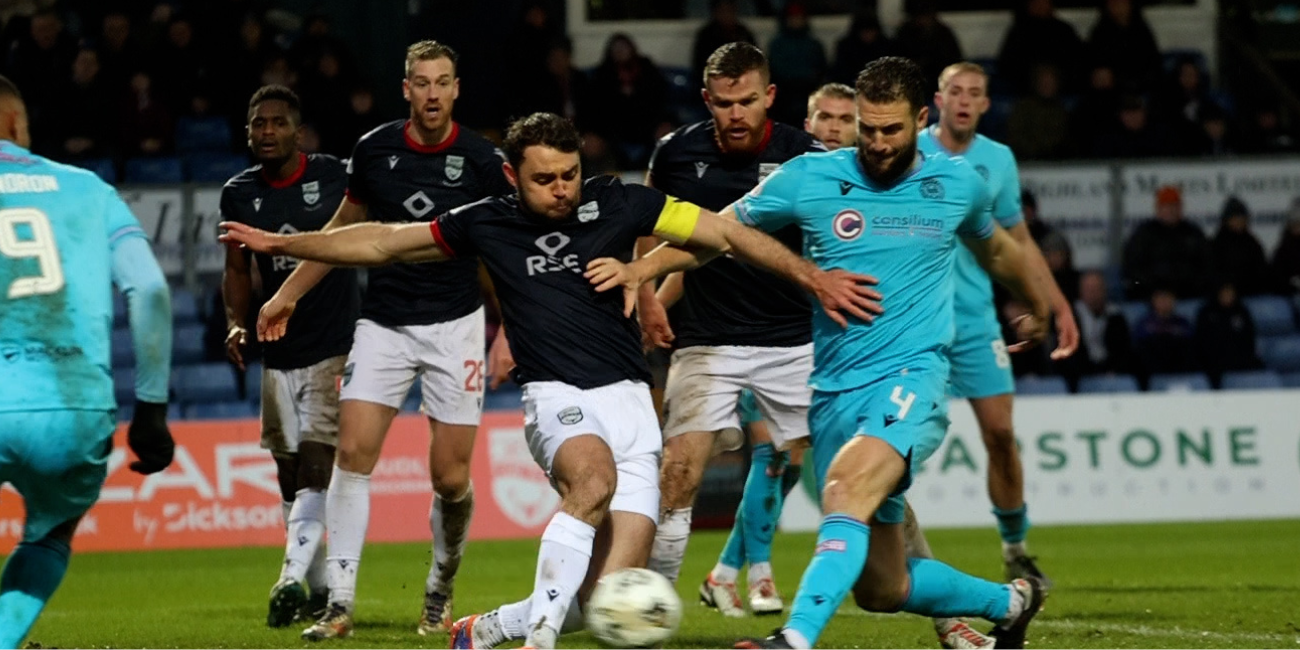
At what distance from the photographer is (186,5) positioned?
1919 centimetres

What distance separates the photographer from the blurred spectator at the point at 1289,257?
17.8m

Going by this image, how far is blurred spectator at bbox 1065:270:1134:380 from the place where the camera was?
16.9 meters

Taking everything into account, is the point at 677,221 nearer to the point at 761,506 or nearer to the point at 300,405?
the point at 761,506

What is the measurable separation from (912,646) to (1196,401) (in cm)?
810

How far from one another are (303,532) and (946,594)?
3457mm

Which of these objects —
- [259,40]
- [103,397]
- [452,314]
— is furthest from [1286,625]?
[259,40]

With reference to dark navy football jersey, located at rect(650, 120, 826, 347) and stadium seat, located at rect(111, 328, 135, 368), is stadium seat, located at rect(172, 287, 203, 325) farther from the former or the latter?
dark navy football jersey, located at rect(650, 120, 826, 347)

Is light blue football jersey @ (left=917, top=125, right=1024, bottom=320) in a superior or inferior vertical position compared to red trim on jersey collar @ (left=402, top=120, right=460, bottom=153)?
inferior

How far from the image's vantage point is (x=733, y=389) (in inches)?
352

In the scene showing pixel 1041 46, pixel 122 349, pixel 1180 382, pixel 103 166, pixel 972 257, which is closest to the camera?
pixel 972 257

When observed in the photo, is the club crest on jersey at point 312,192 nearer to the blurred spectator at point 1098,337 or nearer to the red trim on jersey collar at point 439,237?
the red trim on jersey collar at point 439,237

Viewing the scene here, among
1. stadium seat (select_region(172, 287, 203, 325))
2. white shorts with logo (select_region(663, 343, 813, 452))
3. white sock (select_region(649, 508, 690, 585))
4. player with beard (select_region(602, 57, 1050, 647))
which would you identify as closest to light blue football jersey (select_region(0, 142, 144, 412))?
player with beard (select_region(602, 57, 1050, 647))

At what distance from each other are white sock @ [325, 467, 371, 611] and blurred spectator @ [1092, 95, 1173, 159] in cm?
1130

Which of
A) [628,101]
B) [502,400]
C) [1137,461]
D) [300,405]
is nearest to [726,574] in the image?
[300,405]
